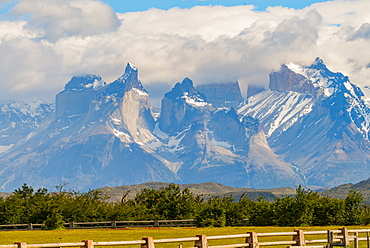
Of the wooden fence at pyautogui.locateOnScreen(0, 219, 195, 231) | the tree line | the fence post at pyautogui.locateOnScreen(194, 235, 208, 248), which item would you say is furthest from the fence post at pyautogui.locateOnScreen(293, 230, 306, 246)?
the wooden fence at pyautogui.locateOnScreen(0, 219, 195, 231)

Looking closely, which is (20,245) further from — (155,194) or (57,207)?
(155,194)

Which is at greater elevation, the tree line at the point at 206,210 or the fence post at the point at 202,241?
the tree line at the point at 206,210

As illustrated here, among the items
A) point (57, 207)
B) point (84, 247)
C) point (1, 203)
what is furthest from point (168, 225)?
point (84, 247)

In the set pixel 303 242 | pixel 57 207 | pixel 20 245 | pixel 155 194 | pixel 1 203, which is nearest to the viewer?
pixel 20 245

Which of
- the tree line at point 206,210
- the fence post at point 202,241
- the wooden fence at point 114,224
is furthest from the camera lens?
the wooden fence at point 114,224

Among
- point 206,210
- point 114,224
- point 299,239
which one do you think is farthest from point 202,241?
point 114,224

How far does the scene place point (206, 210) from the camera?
298ft

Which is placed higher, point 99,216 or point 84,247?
point 99,216

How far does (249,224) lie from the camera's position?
9225 centimetres

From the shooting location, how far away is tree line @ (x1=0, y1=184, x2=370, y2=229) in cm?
8669

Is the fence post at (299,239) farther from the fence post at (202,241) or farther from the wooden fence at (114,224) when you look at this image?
the wooden fence at (114,224)

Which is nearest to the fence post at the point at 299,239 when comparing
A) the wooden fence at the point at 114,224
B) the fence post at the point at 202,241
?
the fence post at the point at 202,241

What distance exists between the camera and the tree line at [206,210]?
284ft

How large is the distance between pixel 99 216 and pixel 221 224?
1948 cm
